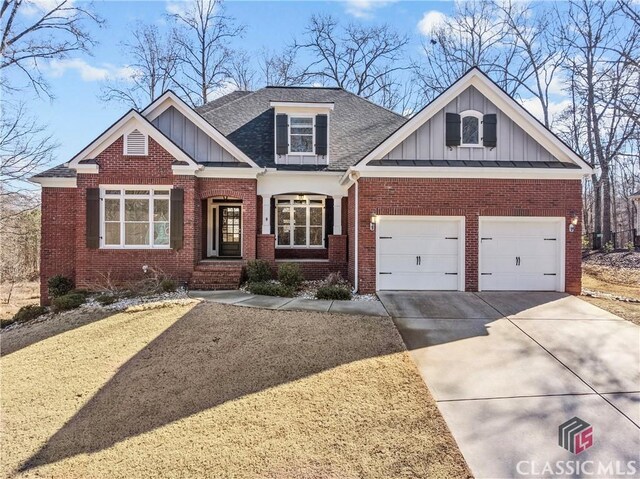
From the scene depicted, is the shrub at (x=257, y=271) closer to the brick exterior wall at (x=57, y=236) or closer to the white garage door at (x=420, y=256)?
the white garage door at (x=420, y=256)

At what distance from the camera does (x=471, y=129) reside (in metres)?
10.3

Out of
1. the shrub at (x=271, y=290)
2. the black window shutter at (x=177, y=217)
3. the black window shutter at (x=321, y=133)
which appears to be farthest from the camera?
the black window shutter at (x=321, y=133)

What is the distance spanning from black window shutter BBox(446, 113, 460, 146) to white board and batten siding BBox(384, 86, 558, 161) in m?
0.13

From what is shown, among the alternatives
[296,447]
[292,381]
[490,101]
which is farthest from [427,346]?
[490,101]

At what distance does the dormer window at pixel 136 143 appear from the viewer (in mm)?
10914

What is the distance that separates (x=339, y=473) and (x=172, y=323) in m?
5.53

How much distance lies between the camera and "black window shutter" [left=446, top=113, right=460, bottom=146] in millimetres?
10102

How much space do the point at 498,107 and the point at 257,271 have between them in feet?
28.4

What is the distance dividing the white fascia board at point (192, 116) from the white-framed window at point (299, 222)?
2523 mm

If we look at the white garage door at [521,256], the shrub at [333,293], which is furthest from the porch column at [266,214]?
the white garage door at [521,256]

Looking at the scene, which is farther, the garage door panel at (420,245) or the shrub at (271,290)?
the garage door panel at (420,245)

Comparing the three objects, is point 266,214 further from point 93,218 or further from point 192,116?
point 93,218

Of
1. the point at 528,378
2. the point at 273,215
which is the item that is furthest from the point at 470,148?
the point at 273,215

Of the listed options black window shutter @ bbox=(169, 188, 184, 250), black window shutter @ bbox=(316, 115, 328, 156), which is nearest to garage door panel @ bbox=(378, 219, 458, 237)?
black window shutter @ bbox=(316, 115, 328, 156)
